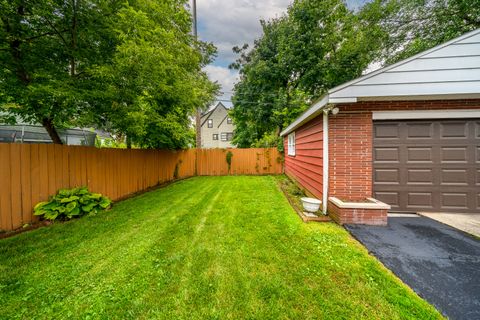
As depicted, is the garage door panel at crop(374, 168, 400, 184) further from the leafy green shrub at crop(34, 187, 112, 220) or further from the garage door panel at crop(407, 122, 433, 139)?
→ the leafy green shrub at crop(34, 187, 112, 220)

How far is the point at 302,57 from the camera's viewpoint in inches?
581

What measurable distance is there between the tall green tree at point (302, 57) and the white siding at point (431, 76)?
978 cm

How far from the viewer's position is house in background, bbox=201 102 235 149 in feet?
96.2

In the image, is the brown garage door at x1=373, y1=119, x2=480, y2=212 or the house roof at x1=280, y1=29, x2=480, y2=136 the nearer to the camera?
the house roof at x1=280, y1=29, x2=480, y2=136

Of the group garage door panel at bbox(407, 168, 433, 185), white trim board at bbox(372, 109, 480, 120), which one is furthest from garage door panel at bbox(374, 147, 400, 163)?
white trim board at bbox(372, 109, 480, 120)

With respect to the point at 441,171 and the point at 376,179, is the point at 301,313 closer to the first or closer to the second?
the point at 376,179

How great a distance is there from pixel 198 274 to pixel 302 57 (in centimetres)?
1653

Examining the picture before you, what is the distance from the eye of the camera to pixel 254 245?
121 inches

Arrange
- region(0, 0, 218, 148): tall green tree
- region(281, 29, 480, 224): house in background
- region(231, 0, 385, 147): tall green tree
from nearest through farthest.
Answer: region(0, 0, 218, 148): tall green tree, region(281, 29, 480, 224): house in background, region(231, 0, 385, 147): tall green tree

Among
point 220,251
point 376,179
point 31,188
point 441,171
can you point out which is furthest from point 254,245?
point 31,188

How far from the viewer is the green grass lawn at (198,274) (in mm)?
1832

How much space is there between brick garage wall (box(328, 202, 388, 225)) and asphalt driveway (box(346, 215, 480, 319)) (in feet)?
0.48

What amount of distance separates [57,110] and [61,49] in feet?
4.88

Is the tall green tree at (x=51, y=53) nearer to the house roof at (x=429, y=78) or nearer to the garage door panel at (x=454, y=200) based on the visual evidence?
the house roof at (x=429, y=78)
